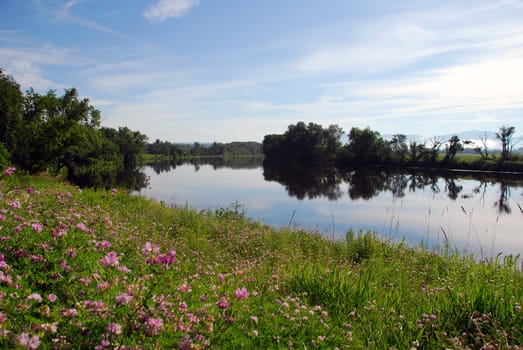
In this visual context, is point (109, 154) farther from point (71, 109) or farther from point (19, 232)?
point (19, 232)

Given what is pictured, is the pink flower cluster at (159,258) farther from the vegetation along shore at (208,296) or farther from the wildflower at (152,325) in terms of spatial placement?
the wildflower at (152,325)

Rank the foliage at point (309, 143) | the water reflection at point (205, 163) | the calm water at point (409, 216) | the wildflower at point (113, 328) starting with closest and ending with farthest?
the wildflower at point (113, 328)
the calm water at point (409, 216)
the water reflection at point (205, 163)
the foliage at point (309, 143)

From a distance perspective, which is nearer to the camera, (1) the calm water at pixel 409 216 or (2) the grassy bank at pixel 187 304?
(2) the grassy bank at pixel 187 304

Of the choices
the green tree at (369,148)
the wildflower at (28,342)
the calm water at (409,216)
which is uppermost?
the green tree at (369,148)

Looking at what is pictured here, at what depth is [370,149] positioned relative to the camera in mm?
73750

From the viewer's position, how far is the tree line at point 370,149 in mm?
56406

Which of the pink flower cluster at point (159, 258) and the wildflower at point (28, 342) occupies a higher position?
the pink flower cluster at point (159, 258)

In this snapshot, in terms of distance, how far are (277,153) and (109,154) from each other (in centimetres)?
6472

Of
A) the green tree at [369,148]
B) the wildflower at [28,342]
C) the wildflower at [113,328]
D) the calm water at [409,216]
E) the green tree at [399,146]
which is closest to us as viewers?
the wildflower at [28,342]

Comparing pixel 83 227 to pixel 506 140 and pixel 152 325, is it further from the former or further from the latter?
pixel 506 140

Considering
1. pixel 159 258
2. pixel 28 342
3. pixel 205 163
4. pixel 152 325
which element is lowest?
pixel 205 163

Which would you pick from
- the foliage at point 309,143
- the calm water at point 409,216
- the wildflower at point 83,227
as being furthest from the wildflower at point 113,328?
the foliage at point 309,143

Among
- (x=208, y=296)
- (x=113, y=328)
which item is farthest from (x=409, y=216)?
(x=113, y=328)

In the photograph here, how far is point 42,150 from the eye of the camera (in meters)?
24.9
